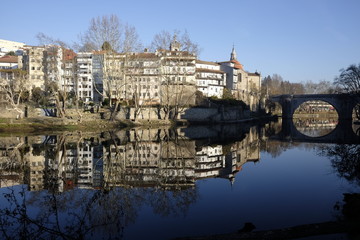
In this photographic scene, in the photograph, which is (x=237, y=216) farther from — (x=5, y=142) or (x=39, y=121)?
(x=39, y=121)

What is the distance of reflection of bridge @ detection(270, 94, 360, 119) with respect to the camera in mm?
78625

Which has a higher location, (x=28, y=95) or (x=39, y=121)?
(x=28, y=95)

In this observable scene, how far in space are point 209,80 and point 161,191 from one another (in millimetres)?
76088

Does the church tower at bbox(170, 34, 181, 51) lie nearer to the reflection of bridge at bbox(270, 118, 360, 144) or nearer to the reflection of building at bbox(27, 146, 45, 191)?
the reflection of bridge at bbox(270, 118, 360, 144)

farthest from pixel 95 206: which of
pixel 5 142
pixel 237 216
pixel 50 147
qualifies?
pixel 5 142

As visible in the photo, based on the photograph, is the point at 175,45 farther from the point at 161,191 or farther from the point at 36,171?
the point at 161,191

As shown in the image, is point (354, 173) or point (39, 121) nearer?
point (354, 173)

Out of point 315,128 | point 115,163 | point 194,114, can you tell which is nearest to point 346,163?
point 115,163

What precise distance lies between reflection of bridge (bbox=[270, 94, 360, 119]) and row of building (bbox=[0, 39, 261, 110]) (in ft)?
29.5

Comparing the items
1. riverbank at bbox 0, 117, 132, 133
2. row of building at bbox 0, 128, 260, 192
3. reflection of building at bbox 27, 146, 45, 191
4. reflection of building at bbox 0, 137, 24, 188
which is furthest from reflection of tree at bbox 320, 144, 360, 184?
riverbank at bbox 0, 117, 132, 133

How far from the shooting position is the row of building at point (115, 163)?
1667 centimetres

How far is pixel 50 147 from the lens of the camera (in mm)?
28094

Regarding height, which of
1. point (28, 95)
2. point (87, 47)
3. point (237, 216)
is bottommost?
point (237, 216)

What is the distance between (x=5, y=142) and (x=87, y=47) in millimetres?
17928
